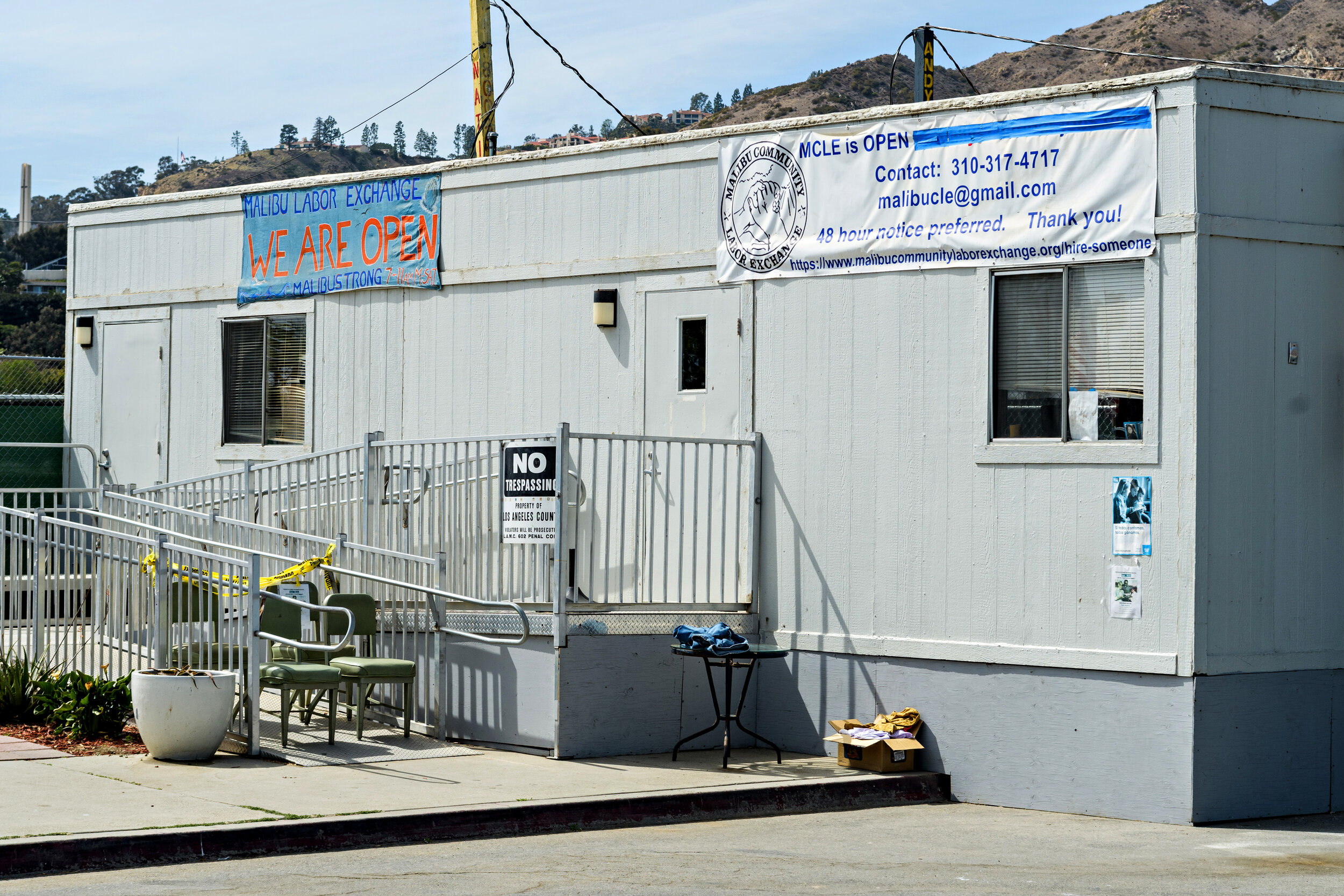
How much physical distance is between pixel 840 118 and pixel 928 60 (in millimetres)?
9441

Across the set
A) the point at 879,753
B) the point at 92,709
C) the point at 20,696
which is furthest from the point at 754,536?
the point at 20,696

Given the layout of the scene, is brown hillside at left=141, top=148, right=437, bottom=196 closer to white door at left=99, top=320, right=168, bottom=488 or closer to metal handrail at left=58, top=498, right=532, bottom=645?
white door at left=99, top=320, right=168, bottom=488

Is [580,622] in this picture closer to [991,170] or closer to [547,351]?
[547,351]

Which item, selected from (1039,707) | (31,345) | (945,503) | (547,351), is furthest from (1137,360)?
(31,345)

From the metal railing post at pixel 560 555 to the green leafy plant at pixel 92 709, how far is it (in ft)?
9.91

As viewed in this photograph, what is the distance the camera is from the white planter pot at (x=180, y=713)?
1000cm

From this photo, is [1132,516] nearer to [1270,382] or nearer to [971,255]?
[1270,382]

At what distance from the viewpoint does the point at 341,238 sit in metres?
14.7

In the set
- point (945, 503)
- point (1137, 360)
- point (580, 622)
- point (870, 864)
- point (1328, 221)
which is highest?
point (1328, 221)

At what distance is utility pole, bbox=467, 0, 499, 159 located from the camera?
57.5 ft

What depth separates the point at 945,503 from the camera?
435 inches

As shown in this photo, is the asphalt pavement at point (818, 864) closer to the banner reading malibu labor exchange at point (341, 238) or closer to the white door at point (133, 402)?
the banner reading malibu labor exchange at point (341, 238)

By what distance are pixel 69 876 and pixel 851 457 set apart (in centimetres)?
611

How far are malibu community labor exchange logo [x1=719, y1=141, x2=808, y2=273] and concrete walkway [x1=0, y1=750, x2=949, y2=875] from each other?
3776 millimetres
